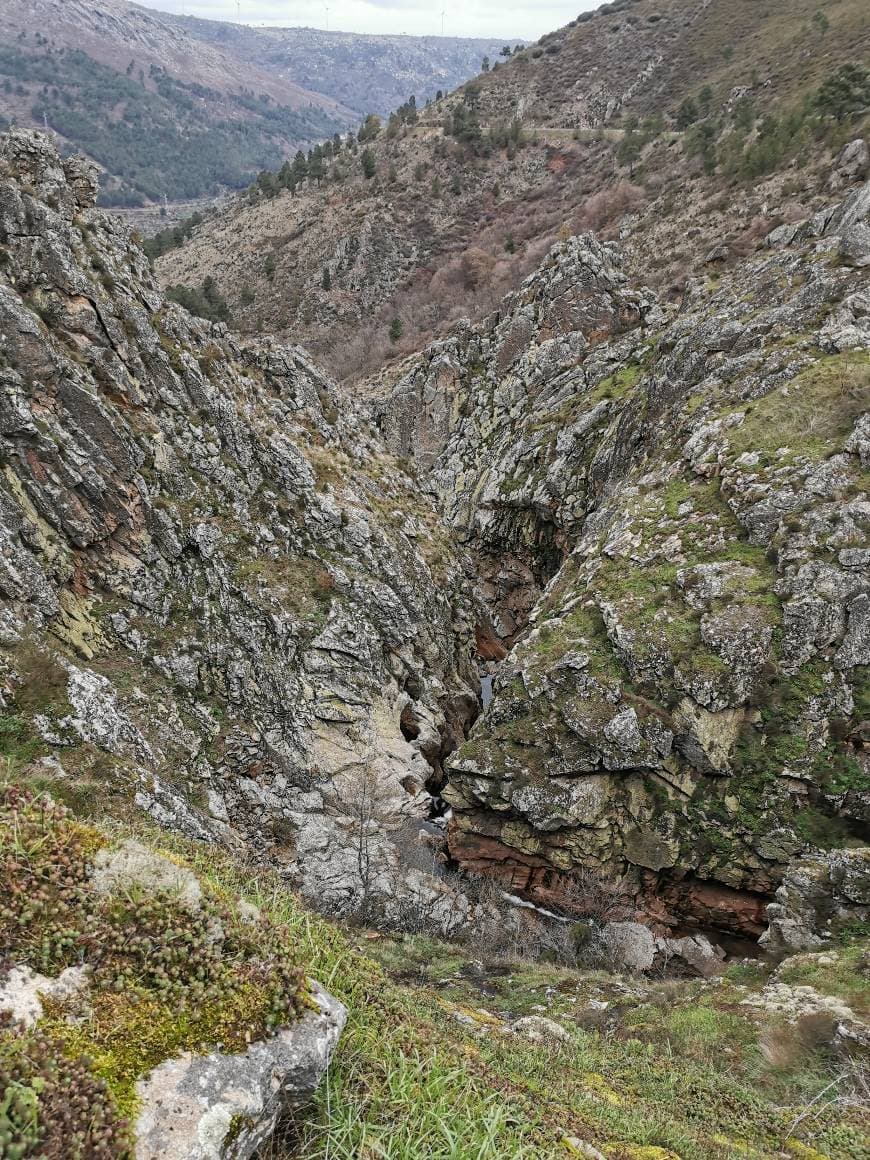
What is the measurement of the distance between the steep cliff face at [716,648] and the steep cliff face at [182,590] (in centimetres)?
627

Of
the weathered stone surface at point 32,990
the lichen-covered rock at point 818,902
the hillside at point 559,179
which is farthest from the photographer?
the hillside at point 559,179

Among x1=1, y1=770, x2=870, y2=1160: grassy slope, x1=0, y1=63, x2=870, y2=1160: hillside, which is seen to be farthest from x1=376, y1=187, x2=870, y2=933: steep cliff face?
x1=1, y1=770, x2=870, y2=1160: grassy slope

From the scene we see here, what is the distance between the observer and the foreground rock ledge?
13.5 ft

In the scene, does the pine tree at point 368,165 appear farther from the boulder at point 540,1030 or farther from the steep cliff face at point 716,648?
the boulder at point 540,1030

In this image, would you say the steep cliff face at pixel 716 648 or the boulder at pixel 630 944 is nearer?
the boulder at pixel 630 944

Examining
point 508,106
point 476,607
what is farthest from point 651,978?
point 508,106

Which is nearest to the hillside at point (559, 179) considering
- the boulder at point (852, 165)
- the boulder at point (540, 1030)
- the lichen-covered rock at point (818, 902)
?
the boulder at point (852, 165)

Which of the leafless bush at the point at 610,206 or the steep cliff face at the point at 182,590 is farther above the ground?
the leafless bush at the point at 610,206

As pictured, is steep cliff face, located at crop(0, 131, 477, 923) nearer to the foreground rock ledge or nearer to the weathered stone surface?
the weathered stone surface

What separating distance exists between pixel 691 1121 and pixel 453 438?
49.1 meters

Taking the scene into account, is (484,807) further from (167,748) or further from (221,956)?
(221,956)

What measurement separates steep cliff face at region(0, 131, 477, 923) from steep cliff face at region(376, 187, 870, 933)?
627cm

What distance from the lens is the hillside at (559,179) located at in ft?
181

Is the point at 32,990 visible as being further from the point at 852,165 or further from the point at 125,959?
the point at 852,165
